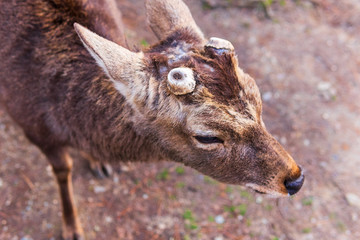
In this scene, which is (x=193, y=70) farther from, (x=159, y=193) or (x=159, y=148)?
(x=159, y=193)

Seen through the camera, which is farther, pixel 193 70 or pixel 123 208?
pixel 123 208

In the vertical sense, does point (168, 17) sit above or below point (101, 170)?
above

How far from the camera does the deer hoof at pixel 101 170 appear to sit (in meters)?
5.32

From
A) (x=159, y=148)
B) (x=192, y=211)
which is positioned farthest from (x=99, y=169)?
(x=159, y=148)

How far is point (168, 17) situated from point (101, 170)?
8.81 feet

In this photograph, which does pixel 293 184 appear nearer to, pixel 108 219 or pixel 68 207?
pixel 108 219

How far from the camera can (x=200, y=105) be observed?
3.03m

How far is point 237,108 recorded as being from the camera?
3.04 m

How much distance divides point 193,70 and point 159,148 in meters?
0.95

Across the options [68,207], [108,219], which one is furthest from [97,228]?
[68,207]

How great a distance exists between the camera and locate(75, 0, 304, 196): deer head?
3008 millimetres

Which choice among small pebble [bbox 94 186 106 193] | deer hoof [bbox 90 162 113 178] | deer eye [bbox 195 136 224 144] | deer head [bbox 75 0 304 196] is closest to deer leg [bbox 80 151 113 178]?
deer hoof [bbox 90 162 113 178]

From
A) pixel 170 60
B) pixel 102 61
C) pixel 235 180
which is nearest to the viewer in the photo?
pixel 102 61

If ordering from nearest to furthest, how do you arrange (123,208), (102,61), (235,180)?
(102,61) < (235,180) < (123,208)
